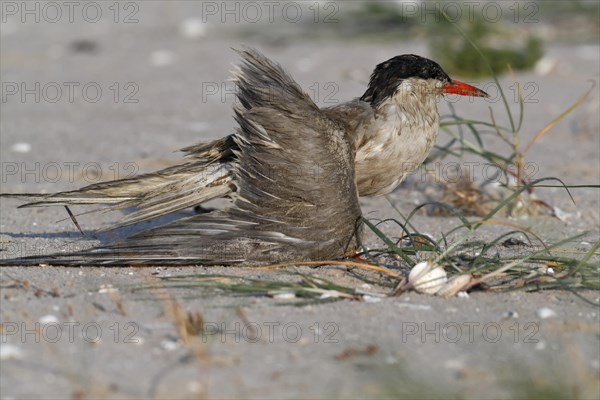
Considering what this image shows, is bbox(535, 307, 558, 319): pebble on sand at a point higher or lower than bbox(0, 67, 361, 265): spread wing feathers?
lower

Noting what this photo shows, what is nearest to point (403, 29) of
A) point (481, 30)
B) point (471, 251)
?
point (481, 30)

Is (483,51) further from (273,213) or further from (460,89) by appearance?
(273,213)

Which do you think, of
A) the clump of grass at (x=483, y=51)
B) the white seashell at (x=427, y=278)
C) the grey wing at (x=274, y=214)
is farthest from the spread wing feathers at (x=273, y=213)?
the clump of grass at (x=483, y=51)

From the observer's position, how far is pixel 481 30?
23.3 feet

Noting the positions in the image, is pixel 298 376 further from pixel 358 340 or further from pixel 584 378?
pixel 584 378

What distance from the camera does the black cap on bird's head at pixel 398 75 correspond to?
11.8ft

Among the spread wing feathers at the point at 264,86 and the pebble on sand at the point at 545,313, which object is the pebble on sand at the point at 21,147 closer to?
the spread wing feathers at the point at 264,86

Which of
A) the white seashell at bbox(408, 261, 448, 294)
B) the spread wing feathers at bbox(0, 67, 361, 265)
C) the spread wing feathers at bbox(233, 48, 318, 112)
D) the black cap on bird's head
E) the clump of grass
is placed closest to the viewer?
the white seashell at bbox(408, 261, 448, 294)

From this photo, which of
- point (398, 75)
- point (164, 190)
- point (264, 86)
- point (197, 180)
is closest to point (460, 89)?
point (398, 75)

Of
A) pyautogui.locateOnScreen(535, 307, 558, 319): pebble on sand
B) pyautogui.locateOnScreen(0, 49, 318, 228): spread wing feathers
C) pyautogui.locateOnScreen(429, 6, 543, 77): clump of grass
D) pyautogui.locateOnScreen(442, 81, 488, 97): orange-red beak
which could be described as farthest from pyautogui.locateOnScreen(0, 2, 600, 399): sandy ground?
pyautogui.locateOnScreen(429, 6, 543, 77): clump of grass

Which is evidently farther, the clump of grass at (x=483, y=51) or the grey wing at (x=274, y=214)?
the clump of grass at (x=483, y=51)

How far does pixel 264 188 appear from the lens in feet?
10.6

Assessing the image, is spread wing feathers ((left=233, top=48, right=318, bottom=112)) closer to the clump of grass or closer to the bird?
the bird

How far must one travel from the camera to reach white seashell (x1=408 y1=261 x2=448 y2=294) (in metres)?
2.96
